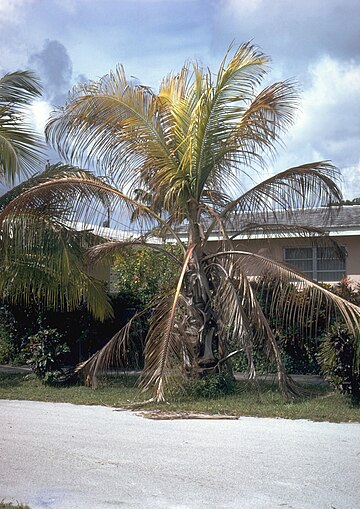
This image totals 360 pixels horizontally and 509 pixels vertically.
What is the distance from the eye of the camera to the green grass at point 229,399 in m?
11.4

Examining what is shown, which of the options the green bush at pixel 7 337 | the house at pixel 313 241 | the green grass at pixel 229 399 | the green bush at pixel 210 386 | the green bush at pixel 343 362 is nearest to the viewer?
the green grass at pixel 229 399

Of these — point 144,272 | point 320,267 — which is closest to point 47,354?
point 144,272

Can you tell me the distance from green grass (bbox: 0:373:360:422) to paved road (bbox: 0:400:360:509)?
1.73 feet

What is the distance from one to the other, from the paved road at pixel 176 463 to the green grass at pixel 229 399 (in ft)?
1.73

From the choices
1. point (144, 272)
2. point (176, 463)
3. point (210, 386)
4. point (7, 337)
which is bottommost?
point (176, 463)

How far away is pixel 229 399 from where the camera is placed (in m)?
12.8

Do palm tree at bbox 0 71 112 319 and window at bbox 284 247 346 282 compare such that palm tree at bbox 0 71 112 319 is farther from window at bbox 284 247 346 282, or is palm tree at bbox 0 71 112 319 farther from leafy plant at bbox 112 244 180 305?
window at bbox 284 247 346 282

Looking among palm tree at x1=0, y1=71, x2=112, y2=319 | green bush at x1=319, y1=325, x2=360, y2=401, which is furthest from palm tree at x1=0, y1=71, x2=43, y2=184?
green bush at x1=319, y1=325, x2=360, y2=401

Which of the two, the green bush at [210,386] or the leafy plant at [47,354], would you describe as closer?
the green bush at [210,386]

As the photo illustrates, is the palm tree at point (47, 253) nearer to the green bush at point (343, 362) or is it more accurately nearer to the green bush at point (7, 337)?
the green bush at point (7, 337)

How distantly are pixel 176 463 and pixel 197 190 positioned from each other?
6427mm

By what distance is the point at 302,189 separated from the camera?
13.3m

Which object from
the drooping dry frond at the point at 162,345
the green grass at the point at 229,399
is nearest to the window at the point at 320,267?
the green grass at the point at 229,399

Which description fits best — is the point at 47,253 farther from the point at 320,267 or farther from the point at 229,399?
the point at 320,267
